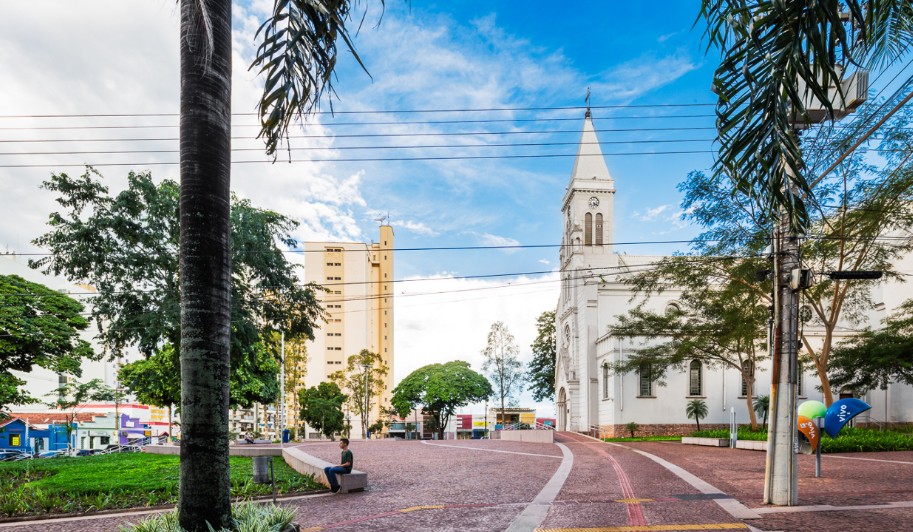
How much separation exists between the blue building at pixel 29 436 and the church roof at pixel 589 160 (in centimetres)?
5437

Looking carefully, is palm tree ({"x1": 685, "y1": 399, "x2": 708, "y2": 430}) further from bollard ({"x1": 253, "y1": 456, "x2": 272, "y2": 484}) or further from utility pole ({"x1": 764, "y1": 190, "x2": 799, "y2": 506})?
bollard ({"x1": 253, "y1": 456, "x2": 272, "y2": 484})

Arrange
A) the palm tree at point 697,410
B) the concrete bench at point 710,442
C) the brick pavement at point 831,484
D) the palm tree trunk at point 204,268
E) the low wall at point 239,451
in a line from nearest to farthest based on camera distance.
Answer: the palm tree trunk at point 204,268
the brick pavement at point 831,484
the low wall at point 239,451
the concrete bench at point 710,442
the palm tree at point 697,410

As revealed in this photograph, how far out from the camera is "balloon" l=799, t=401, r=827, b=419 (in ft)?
52.5

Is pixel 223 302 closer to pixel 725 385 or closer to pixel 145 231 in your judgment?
pixel 145 231

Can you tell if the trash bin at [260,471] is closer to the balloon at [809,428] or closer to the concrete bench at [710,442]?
the balloon at [809,428]

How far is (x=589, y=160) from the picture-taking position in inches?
2203

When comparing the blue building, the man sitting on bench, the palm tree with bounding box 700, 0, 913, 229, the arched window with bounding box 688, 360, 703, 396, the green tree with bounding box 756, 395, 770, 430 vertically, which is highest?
the palm tree with bounding box 700, 0, 913, 229

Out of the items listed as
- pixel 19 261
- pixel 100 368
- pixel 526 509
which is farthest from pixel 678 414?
pixel 100 368

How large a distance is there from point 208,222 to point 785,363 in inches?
408

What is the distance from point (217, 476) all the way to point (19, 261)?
195 feet

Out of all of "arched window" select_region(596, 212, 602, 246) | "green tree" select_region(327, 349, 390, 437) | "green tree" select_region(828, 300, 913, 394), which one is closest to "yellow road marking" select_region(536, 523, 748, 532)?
"green tree" select_region(828, 300, 913, 394)

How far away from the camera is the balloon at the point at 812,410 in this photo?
52.5ft

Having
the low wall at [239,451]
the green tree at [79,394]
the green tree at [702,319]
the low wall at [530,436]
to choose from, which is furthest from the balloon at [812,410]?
the green tree at [79,394]

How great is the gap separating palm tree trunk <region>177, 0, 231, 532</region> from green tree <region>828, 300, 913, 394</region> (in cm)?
3143
